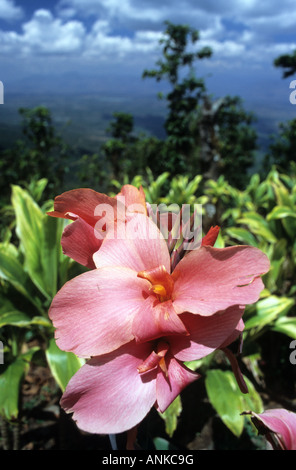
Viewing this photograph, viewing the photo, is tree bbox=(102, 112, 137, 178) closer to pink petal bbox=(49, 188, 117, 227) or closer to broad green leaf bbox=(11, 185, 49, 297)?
broad green leaf bbox=(11, 185, 49, 297)

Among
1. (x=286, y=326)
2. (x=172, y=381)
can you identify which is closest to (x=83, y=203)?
(x=172, y=381)

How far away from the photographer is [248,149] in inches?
608

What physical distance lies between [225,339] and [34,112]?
18.9ft

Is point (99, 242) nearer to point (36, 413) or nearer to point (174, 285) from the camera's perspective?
point (174, 285)

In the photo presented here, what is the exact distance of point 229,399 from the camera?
5.03 feet

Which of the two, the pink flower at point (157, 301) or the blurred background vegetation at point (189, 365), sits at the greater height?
the pink flower at point (157, 301)

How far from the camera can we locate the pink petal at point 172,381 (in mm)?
388

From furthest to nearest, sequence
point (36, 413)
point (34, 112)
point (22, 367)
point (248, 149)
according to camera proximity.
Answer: point (248, 149) < point (34, 112) < point (36, 413) < point (22, 367)

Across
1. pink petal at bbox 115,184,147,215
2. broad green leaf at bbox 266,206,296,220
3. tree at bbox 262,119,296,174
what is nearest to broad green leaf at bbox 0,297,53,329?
pink petal at bbox 115,184,147,215

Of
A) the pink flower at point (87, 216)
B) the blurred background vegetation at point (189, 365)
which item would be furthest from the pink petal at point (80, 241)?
the blurred background vegetation at point (189, 365)

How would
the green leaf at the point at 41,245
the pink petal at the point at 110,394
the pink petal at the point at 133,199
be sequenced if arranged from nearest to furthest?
the pink petal at the point at 110,394 < the pink petal at the point at 133,199 < the green leaf at the point at 41,245

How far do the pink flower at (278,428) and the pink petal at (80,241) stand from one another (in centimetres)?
30

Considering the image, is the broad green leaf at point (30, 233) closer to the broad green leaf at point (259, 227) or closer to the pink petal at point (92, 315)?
the pink petal at point (92, 315)
